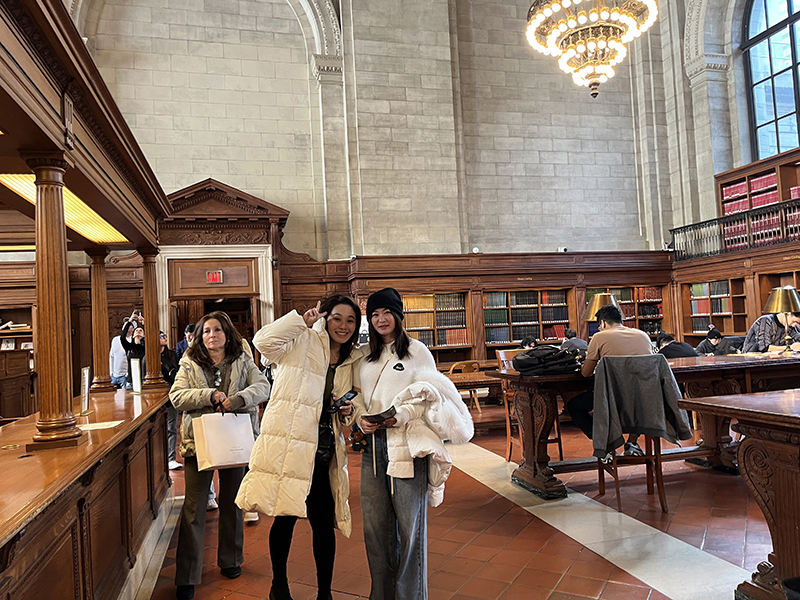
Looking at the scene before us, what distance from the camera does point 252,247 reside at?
9.49 metres

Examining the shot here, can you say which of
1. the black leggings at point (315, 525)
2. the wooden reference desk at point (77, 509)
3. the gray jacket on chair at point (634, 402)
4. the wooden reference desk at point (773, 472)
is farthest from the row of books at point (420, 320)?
the black leggings at point (315, 525)

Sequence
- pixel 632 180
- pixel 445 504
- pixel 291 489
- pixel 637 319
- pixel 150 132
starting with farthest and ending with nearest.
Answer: pixel 632 180 → pixel 637 319 → pixel 150 132 → pixel 445 504 → pixel 291 489

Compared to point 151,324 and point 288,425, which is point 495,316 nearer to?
point 151,324

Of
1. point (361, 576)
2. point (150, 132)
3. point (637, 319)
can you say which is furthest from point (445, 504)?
point (150, 132)

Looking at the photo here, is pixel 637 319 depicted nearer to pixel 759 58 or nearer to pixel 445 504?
pixel 759 58

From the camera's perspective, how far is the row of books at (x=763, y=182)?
1005 centimetres

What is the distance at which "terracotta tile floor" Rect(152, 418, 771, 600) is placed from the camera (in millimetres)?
2828

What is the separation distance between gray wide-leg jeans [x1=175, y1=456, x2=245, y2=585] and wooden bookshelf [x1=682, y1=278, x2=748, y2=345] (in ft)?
30.9

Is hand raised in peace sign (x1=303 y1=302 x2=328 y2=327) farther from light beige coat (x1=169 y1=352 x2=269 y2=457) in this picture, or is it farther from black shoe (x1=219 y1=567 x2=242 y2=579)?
black shoe (x1=219 y1=567 x2=242 y2=579)

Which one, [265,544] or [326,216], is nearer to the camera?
[265,544]

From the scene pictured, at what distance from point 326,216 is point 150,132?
340 centimetres

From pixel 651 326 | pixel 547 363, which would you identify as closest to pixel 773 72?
pixel 651 326

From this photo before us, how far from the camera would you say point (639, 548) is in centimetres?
319

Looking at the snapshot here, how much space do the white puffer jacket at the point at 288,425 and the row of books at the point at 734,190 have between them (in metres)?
11.1
